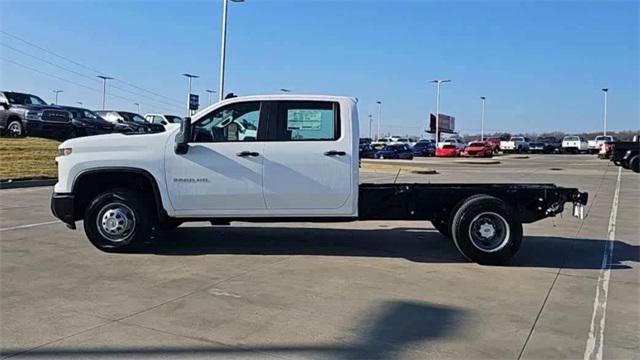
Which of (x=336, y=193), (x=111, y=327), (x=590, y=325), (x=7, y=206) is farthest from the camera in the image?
(x=7, y=206)

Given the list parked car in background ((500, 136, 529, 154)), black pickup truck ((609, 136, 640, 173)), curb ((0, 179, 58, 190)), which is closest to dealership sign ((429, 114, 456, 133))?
parked car in background ((500, 136, 529, 154))

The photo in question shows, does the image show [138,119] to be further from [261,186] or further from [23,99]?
[261,186]

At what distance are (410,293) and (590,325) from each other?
5.38 ft

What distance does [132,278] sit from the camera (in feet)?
20.1

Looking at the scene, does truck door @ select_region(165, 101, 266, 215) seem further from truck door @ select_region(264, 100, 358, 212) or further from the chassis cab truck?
truck door @ select_region(264, 100, 358, 212)

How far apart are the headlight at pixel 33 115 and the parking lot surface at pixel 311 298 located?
57.7 ft

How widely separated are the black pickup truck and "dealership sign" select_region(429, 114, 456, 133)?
145ft

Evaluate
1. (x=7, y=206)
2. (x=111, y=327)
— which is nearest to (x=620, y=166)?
(x=7, y=206)

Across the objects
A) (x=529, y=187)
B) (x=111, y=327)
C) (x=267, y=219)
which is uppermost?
(x=529, y=187)

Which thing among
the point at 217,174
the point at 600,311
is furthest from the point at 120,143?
the point at 600,311

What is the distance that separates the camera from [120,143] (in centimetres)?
721

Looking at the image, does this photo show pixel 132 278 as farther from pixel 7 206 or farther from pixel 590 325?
pixel 7 206

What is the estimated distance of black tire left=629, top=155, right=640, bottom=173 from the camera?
29.4 metres

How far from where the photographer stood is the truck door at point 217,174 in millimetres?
7105
